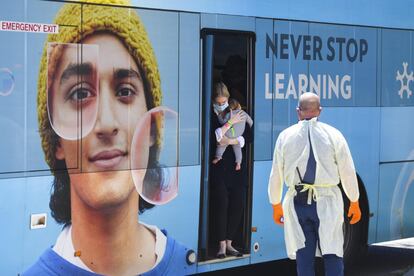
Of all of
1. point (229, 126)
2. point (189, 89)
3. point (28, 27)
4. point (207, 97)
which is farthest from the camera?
point (229, 126)

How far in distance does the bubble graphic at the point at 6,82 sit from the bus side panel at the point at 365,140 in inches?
155

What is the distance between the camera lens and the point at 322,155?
6.85 meters

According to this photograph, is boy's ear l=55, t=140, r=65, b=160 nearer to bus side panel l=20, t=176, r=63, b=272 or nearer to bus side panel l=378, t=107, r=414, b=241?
bus side panel l=20, t=176, r=63, b=272

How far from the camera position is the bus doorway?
8258 millimetres

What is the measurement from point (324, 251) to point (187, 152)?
164 cm

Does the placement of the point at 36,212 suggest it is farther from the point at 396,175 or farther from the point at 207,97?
the point at 396,175

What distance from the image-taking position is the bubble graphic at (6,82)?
649 cm

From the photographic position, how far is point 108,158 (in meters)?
7.21

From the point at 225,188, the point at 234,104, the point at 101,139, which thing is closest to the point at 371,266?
the point at 225,188

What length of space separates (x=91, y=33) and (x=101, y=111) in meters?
0.64

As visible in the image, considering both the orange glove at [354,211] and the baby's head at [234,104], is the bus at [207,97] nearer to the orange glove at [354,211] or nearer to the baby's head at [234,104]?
the baby's head at [234,104]

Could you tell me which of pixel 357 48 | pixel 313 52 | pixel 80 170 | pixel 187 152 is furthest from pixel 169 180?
pixel 357 48

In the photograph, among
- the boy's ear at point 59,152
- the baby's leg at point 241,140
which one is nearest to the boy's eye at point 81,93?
the boy's ear at point 59,152

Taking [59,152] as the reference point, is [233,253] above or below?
below
